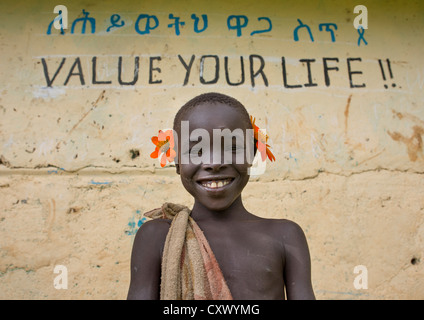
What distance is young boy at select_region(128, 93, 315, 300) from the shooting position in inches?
57.0

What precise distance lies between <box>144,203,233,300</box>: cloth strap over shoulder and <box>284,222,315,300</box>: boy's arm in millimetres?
251

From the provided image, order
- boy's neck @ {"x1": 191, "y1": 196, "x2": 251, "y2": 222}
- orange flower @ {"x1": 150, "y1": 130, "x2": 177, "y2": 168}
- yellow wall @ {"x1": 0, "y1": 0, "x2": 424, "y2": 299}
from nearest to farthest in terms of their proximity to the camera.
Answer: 1. boy's neck @ {"x1": 191, "y1": 196, "x2": 251, "y2": 222}
2. orange flower @ {"x1": 150, "y1": 130, "x2": 177, "y2": 168}
3. yellow wall @ {"x1": 0, "y1": 0, "x2": 424, "y2": 299}

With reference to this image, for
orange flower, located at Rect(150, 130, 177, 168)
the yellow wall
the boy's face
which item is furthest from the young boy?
the yellow wall

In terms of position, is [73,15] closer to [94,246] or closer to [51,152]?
[51,152]

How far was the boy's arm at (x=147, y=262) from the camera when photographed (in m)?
1.46

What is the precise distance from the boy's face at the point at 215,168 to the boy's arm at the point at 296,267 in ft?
0.88

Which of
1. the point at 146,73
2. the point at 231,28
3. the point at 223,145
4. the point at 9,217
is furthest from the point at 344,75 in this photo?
the point at 9,217

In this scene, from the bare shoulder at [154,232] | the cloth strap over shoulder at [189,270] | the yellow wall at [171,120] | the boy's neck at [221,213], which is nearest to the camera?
the cloth strap over shoulder at [189,270]

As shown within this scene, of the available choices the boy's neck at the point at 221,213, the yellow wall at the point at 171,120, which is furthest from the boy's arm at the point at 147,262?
the yellow wall at the point at 171,120

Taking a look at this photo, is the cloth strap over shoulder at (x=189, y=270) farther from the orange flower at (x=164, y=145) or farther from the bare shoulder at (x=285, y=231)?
the orange flower at (x=164, y=145)

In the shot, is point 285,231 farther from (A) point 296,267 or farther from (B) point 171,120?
(B) point 171,120

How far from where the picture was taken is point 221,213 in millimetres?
1674

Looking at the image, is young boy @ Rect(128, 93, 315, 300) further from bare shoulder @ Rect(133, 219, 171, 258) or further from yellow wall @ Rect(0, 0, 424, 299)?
yellow wall @ Rect(0, 0, 424, 299)

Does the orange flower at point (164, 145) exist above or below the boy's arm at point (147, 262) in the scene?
above
